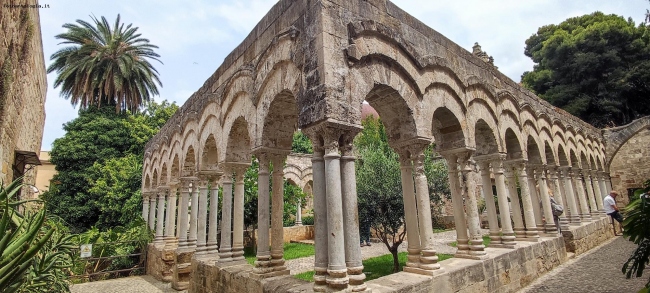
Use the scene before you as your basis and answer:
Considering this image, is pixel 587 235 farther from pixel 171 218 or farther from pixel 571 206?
pixel 171 218

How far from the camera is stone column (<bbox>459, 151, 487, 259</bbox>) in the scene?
558 cm

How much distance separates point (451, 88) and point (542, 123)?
5.08 meters

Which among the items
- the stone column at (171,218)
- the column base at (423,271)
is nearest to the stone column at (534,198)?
the column base at (423,271)

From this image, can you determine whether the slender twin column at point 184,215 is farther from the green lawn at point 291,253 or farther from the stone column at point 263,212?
the stone column at point 263,212

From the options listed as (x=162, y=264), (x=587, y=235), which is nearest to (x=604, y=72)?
(x=587, y=235)

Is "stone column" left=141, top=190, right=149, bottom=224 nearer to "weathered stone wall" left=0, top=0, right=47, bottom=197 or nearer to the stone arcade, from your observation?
"weathered stone wall" left=0, top=0, right=47, bottom=197

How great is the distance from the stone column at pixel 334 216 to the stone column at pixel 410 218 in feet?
5.00

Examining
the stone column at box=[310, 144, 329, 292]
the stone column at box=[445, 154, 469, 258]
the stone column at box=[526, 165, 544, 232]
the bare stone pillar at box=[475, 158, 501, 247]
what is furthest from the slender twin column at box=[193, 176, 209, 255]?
the stone column at box=[526, 165, 544, 232]

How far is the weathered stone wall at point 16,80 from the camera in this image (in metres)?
4.75

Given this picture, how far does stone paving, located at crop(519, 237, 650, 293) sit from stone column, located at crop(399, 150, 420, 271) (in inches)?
98.1

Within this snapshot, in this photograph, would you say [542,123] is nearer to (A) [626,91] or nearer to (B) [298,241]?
(B) [298,241]

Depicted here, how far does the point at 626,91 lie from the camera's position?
21.3 meters

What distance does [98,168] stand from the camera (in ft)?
58.4

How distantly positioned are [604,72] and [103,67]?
31.2 metres
